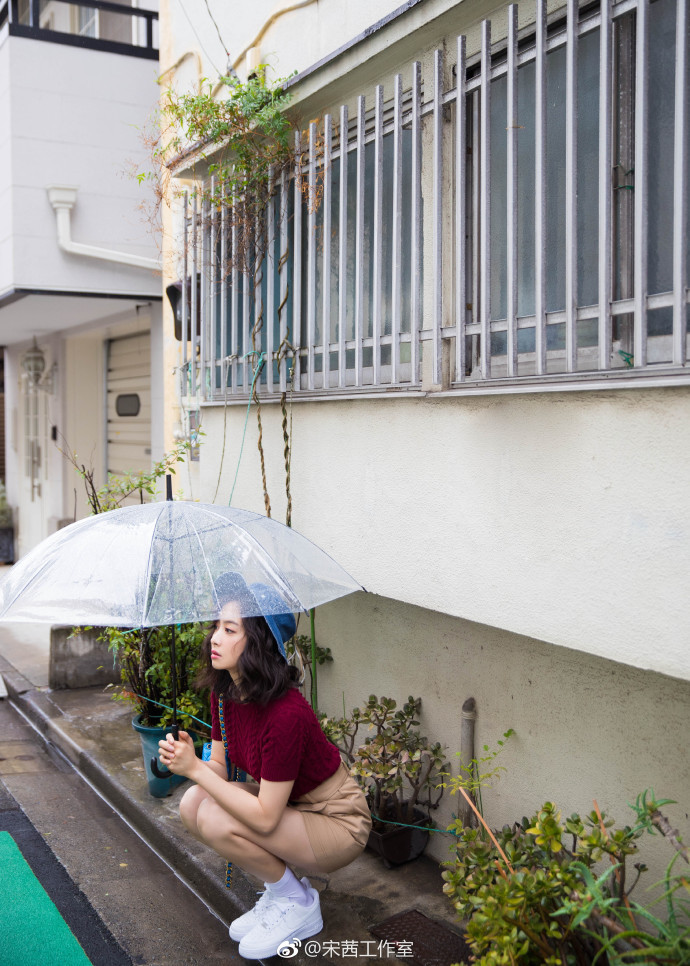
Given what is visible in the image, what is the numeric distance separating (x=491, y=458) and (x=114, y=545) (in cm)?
151

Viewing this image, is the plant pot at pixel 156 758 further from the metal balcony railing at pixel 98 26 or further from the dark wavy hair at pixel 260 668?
the metal balcony railing at pixel 98 26

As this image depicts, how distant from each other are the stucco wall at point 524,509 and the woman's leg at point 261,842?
1.08 metres

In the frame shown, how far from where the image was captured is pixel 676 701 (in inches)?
134

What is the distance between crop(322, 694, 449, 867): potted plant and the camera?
4355 millimetres

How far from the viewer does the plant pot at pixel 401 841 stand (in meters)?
4.46

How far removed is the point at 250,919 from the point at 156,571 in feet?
5.27

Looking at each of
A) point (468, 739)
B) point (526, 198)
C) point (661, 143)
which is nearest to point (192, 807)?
point (468, 739)

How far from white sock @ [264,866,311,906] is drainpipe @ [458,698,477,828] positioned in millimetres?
896

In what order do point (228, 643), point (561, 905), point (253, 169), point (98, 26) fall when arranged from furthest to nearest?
point (98, 26), point (253, 169), point (228, 643), point (561, 905)

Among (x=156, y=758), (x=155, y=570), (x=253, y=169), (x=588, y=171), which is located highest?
(x=253, y=169)

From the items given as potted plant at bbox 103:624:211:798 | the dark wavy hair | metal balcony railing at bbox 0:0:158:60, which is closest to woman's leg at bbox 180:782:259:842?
the dark wavy hair

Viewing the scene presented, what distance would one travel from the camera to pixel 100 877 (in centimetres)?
462

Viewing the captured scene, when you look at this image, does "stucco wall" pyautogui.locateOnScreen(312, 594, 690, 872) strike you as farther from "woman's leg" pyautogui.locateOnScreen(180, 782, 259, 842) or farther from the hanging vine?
"woman's leg" pyautogui.locateOnScreen(180, 782, 259, 842)

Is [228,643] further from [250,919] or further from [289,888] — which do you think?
[250,919]
